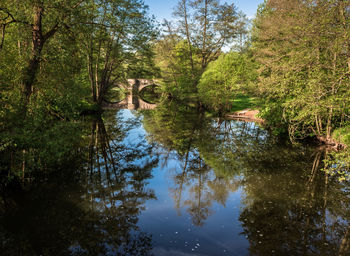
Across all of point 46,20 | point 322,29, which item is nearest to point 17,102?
point 46,20

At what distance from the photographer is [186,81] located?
124ft

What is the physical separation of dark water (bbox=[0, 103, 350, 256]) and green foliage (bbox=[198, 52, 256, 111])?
14109 mm

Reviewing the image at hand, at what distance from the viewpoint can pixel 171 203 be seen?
9141 mm

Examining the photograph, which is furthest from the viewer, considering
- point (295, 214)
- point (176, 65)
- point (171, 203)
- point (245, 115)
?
point (176, 65)

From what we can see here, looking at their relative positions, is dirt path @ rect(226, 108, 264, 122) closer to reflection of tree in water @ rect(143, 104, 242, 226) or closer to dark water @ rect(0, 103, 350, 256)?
reflection of tree in water @ rect(143, 104, 242, 226)

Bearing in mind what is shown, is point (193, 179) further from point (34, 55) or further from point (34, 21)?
point (34, 21)

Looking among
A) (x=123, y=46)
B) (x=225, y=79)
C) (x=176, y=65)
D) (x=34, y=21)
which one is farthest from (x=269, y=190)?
(x=176, y=65)

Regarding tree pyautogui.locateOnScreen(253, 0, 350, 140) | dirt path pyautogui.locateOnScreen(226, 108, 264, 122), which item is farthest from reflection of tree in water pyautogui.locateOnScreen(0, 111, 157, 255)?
dirt path pyautogui.locateOnScreen(226, 108, 264, 122)

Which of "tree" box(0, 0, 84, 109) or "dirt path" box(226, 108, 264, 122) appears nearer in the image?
"tree" box(0, 0, 84, 109)

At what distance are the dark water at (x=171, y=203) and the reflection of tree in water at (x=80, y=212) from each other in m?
0.03

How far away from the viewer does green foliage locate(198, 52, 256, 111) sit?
27.9m

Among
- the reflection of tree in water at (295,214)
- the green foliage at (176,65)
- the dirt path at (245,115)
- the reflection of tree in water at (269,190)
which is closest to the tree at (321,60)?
the reflection of tree in water at (269,190)

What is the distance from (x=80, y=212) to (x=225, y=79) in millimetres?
24458

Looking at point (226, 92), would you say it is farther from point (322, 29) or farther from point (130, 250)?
point (130, 250)
